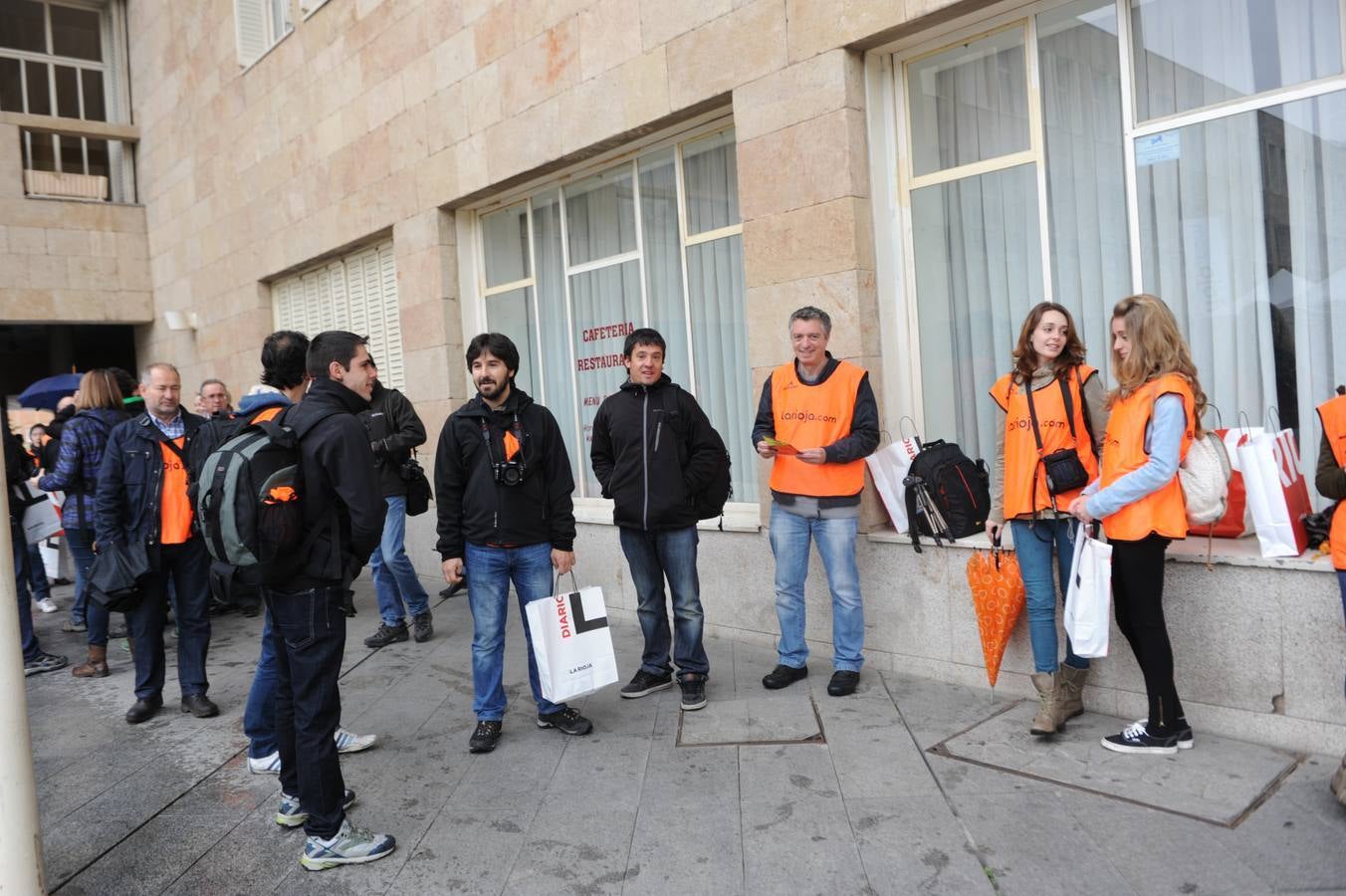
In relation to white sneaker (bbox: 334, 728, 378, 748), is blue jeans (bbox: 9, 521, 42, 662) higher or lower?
higher

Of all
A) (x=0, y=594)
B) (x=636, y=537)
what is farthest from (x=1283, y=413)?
(x=0, y=594)

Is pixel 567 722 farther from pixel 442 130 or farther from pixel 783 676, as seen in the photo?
pixel 442 130

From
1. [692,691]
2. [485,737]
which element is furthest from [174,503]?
[692,691]

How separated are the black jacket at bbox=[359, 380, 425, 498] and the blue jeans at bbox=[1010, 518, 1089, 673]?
3.76 meters

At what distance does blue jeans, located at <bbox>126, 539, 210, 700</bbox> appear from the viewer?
5.40m

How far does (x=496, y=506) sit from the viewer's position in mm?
4547

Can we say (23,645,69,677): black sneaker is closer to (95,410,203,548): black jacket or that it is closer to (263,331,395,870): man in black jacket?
(95,410,203,548): black jacket

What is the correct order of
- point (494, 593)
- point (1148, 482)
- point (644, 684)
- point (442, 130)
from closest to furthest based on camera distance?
point (1148, 482) < point (494, 593) < point (644, 684) < point (442, 130)

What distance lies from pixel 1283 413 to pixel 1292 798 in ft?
5.97

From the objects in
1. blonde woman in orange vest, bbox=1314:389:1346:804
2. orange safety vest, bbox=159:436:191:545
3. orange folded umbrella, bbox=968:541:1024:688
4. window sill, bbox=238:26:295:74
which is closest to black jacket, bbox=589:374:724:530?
orange folded umbrella, bbox=968:541:1024:688

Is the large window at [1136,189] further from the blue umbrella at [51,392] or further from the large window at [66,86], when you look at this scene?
the large window at [66,86]

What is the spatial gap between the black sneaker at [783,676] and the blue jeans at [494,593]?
136cm

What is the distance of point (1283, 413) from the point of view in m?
4.57

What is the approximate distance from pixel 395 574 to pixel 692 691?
2.64 metres
